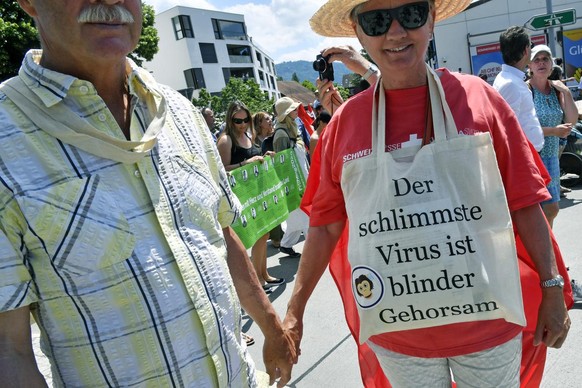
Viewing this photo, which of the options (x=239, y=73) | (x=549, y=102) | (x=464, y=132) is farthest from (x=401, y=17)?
(x=239, y=73)

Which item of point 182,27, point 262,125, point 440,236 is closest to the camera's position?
point 440,236

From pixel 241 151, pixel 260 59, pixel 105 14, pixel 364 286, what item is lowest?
pixel 364 286

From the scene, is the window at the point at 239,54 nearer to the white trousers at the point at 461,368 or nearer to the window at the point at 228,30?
the window at the point at 228,30

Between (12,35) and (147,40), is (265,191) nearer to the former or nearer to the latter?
(12,35)

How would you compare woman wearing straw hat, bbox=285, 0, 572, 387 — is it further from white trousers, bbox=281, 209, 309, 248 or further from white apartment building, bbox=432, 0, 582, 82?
white apartment building, bbox=432, 0, 582, 82

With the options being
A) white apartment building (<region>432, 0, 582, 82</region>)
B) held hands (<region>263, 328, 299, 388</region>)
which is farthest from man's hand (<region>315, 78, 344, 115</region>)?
white apartment building (<region>432, 0, 582, 82</region>)

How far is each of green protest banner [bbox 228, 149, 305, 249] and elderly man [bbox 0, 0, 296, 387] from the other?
307cm

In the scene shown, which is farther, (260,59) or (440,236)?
(260,59)

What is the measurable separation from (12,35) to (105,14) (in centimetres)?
1687

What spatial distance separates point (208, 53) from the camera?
160ft

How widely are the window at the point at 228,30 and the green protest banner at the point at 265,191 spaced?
4868cm

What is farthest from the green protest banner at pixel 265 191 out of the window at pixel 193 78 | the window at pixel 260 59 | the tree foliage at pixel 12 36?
the window at pixel 260 59

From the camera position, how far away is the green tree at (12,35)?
14758 millimetres

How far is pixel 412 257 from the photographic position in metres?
1.51
